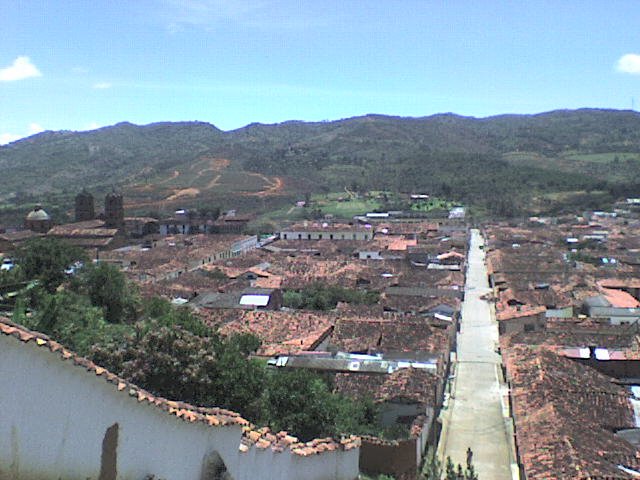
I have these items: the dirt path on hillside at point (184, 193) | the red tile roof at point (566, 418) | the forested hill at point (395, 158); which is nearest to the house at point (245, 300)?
the red tile roof at point (566, 418)

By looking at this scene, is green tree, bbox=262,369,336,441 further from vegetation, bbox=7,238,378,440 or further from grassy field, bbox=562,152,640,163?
grassy field, bbox=562,152,640,163

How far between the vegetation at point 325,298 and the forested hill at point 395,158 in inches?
2466

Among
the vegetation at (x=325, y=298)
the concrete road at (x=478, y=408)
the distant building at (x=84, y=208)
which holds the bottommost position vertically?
the concrete road at (x=478, y=408)

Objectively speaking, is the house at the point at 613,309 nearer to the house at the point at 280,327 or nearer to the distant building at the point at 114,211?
the house at the point at 280,327

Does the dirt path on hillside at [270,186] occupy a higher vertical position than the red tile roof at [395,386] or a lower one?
higher

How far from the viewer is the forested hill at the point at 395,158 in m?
104

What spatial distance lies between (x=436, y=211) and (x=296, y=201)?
1950 centimetres

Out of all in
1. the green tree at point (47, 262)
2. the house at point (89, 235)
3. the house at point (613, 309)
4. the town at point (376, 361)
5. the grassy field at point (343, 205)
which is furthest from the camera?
the grassy field at point (343, 205)

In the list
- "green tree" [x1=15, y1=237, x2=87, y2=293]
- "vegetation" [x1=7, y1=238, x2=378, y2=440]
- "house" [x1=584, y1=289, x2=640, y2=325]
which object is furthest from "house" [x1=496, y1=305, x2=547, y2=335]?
"green tree" [x1=15, y1=237, x2=87, y2=293]

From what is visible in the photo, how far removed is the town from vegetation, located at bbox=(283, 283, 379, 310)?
4.4 inches

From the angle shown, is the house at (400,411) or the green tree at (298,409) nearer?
the green tree at (298,409)

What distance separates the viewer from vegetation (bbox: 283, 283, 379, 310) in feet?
94.8

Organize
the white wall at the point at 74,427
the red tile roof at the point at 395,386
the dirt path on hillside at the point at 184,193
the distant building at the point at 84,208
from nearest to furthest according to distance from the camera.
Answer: the white wall at the point at 74,427, the red tile roof at the point at 395,386, the distant building at the point at 84,208, the dirt path on hillside at the point at 184,193

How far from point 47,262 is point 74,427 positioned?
1636 cm
